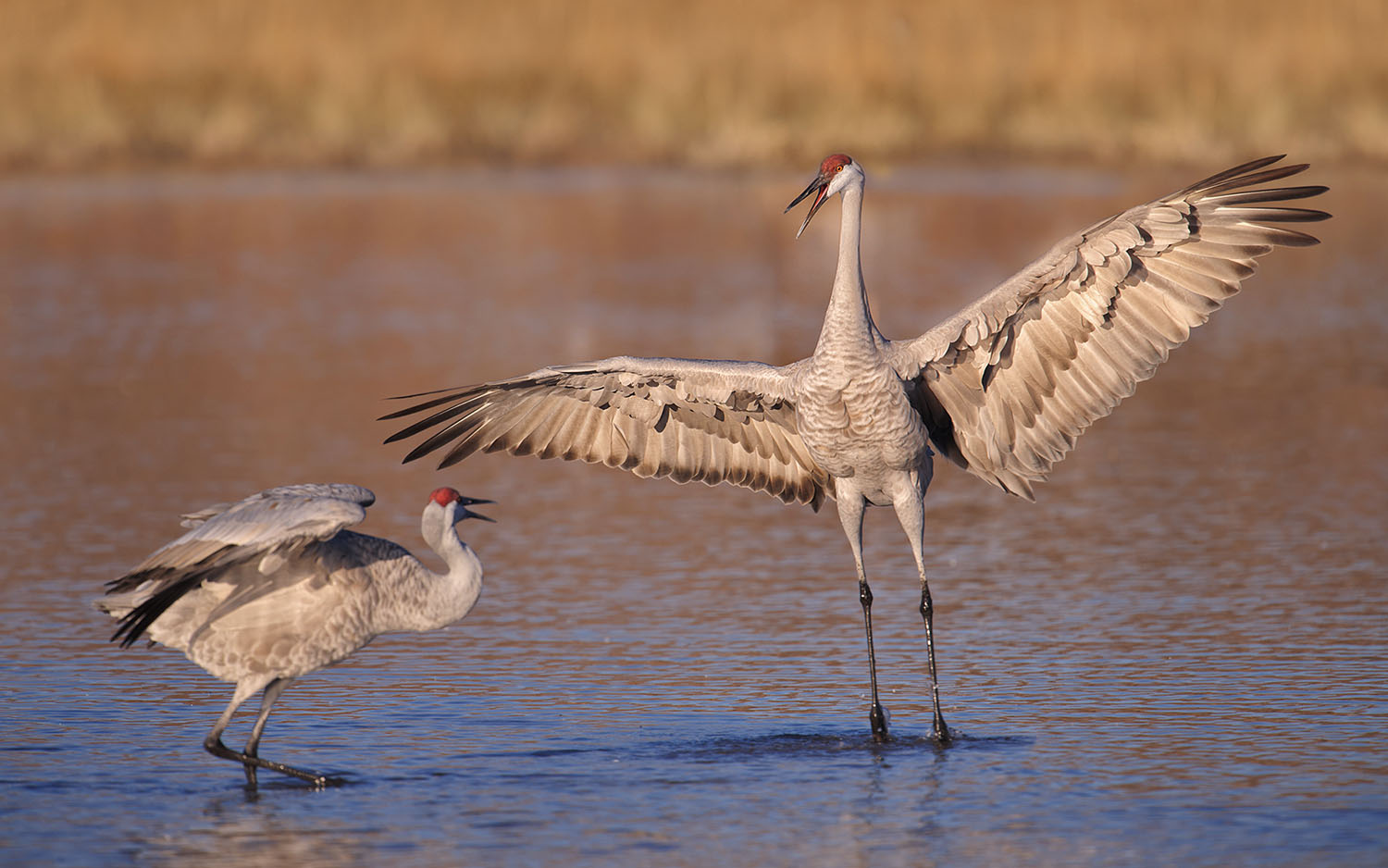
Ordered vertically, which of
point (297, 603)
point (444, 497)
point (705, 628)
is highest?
point (444, 497)

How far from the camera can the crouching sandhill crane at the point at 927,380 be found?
8.05 metres

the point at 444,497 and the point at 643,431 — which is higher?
the point at 643,431

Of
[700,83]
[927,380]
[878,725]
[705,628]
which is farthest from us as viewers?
[700,83]

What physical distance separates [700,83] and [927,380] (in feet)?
74.8

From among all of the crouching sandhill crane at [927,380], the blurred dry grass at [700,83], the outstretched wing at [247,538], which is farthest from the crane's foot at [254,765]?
the blurred dry grass at [700,83]

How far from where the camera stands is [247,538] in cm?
726

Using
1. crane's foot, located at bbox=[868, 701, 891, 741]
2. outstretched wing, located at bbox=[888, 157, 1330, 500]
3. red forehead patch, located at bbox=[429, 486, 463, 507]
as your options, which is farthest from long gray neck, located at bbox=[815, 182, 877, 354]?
red forehead patch, located at bbox=[429, 486, 463, 507]

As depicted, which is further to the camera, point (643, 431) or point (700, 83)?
point (700, 83)

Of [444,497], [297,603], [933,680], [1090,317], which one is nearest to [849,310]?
A: [1090,317]

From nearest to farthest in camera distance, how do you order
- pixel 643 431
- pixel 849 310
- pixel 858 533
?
pixel 849 310, pixel 858 533, pixel 643 431

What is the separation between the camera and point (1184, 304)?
8.15 metres

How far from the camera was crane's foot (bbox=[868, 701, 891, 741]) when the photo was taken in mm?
8062

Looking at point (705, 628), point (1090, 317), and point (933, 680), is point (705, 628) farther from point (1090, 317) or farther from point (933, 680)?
point (1090, 317)

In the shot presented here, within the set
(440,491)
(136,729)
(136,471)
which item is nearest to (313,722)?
(136,729)
